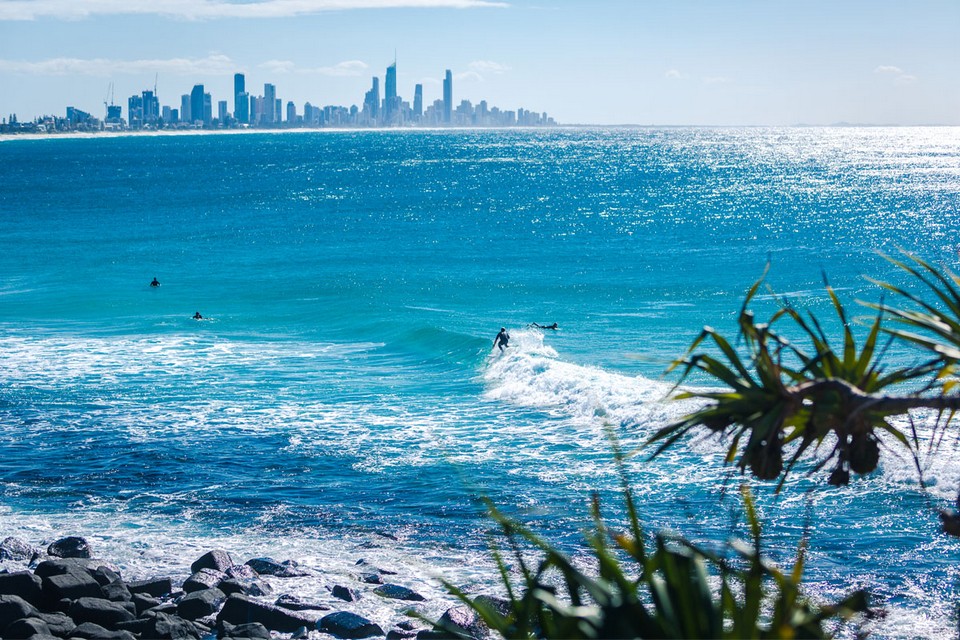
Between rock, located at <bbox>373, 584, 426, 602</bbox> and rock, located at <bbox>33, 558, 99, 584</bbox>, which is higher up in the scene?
rock, located at <bbox>33, 558, 99, 584</bbox>

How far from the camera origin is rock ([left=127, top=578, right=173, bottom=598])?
14289 millimetres

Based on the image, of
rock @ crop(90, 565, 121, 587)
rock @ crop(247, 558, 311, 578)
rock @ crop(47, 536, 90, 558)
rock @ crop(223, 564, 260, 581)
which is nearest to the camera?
rock @ crop(90, 565, 121, 587)

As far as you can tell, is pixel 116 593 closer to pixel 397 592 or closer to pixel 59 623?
pixel 59 623

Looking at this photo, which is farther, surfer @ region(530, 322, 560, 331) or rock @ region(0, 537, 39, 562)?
surfer @ region(530, 322, 560, 331)

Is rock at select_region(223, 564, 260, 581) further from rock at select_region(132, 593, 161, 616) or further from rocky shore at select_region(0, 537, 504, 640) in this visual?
A: rock at select_region(132, 593, 161, 616)

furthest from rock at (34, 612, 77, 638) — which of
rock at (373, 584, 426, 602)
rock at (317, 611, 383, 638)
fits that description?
rock at (373, 584, 426, 602)

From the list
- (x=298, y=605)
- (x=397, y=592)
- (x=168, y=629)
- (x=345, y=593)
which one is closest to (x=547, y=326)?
(x=397, y=592)

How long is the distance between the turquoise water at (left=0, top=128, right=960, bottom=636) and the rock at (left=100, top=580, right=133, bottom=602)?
1.71 meters

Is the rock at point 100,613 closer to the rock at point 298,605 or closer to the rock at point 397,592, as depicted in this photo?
the rock at point 298,605

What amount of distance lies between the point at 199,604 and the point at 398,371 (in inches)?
695

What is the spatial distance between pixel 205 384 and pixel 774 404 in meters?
24.1

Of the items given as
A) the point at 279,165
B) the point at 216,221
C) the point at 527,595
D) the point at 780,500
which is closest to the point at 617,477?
the point at 780,500

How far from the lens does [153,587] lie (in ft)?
47.1

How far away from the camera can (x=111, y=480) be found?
1992 cm
